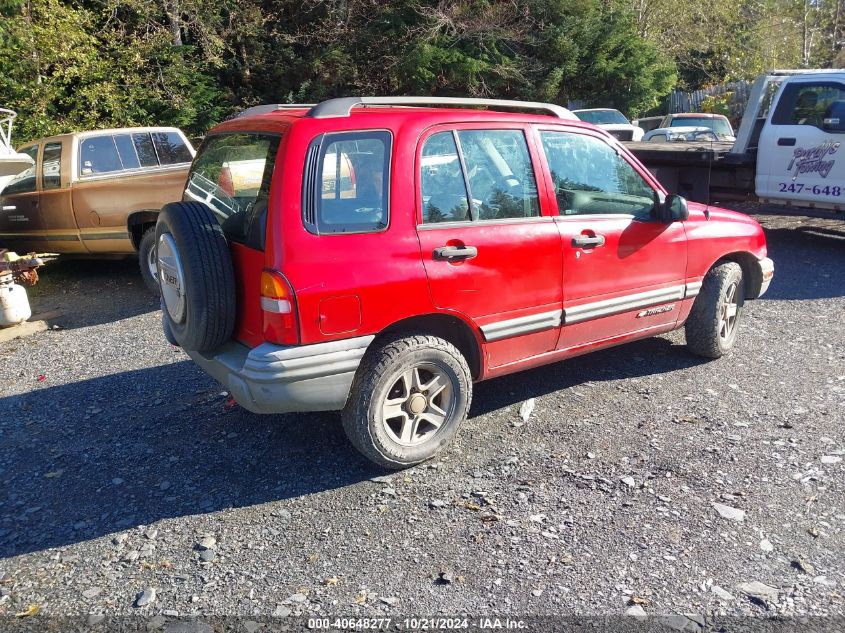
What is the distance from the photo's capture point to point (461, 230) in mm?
4066

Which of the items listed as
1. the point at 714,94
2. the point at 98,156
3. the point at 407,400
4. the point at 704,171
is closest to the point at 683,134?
the point at 704,171

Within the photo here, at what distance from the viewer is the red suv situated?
3650mm

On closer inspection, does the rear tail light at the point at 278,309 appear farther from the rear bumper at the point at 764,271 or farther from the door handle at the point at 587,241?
the rear bumper at the point at 764,271

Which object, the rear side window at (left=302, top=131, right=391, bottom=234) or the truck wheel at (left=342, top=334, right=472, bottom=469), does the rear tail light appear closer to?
the rear side window at (left=302, top=131, right=391, bottom=234)

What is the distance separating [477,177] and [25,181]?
706cm

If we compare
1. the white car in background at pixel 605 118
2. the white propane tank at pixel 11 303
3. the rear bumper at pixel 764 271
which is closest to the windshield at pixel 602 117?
the white car in background at pixel 605 118

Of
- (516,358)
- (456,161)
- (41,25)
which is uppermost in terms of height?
(41,25)

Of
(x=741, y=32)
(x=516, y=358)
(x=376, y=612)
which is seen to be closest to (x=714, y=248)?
(x=516, y=358)

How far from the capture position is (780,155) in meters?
9.42

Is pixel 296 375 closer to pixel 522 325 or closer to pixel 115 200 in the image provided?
pixel 522 325

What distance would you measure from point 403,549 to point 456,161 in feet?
6.90

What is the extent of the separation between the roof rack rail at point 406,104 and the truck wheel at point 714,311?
171 centimetres

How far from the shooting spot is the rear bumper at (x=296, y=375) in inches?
141

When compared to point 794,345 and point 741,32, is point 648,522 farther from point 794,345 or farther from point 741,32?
point 741,32
